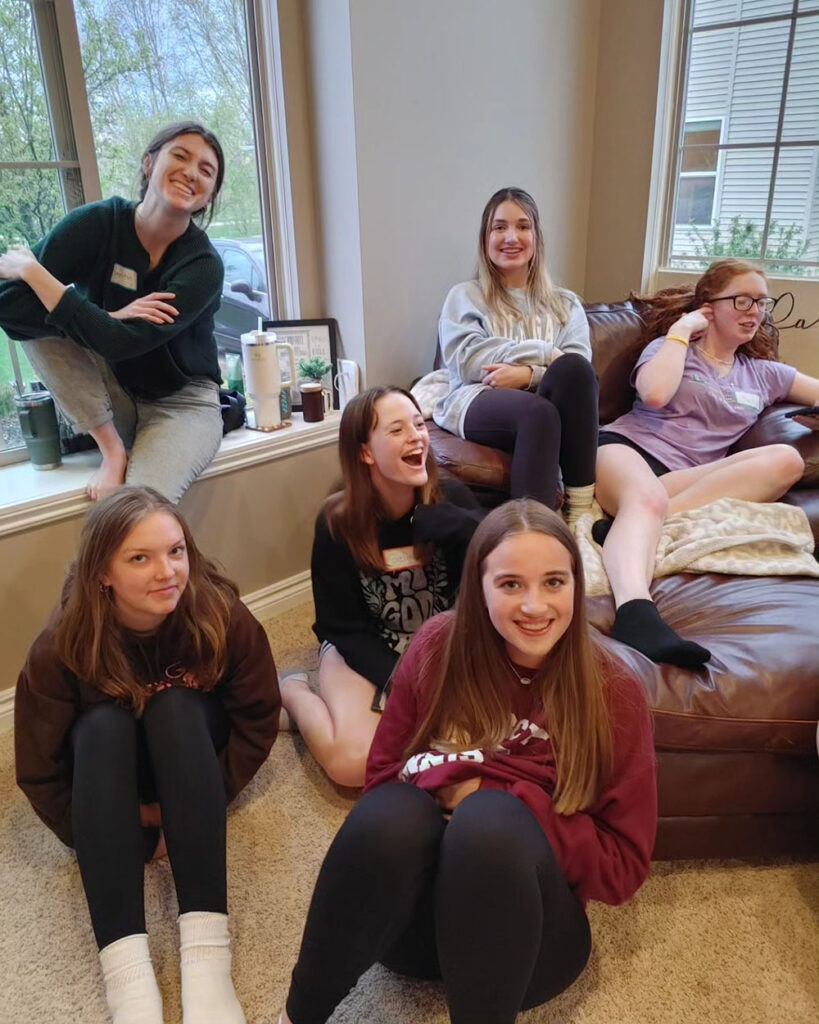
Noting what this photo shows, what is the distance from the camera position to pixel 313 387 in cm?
249

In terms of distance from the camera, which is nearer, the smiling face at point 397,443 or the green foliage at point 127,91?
the smiling face at point 397,443

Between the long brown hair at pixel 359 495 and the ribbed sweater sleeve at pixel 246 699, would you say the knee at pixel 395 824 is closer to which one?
the ribbed sweater sleeve at pixel 246 699

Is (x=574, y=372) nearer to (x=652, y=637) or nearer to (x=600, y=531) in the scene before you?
(x=600, y=531)

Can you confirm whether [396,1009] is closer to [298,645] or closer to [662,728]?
[662,728]

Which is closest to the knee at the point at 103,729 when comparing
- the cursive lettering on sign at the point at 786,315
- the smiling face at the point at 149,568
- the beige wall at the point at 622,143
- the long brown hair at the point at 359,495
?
the smiling face at the point at 149,568

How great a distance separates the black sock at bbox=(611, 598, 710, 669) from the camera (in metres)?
1.45

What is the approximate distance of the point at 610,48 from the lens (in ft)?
10.0

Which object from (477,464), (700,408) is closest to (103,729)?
(477,464)

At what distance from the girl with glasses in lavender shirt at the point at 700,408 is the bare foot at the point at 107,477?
125cm

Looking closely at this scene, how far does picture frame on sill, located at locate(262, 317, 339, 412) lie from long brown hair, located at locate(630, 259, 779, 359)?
107 centimetres

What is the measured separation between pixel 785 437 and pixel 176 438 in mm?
1697

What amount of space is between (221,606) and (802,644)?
43.8 inches

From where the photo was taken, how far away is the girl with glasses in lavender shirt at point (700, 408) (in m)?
2.07

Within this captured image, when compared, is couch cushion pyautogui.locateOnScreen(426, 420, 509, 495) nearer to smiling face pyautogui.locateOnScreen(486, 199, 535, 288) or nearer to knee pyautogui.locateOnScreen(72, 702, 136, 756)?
smiling face pyautogui.locateOnScreen(486, 199, 535, 288)
